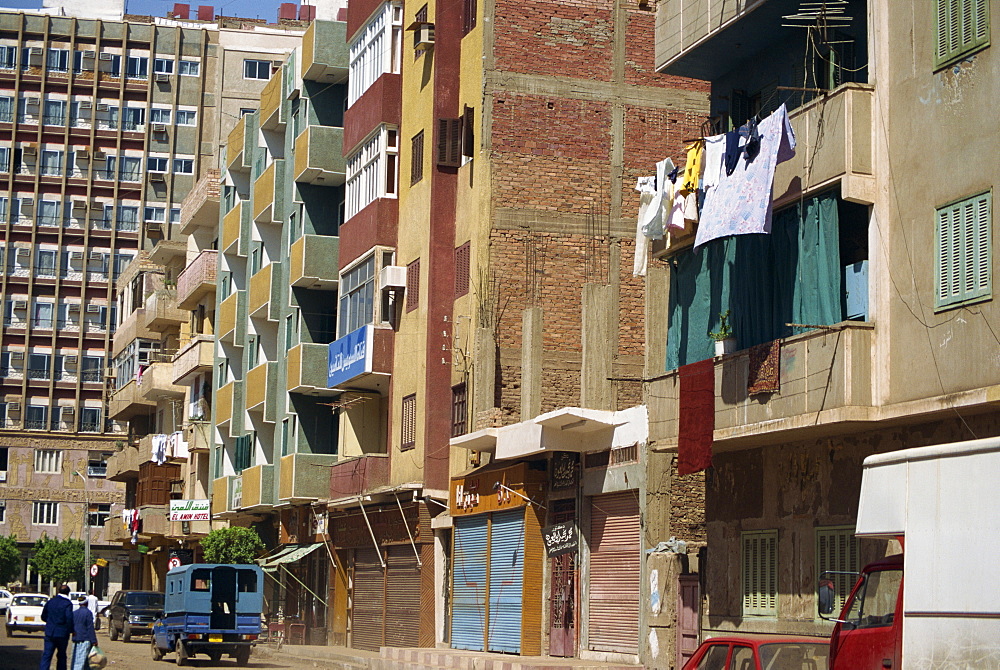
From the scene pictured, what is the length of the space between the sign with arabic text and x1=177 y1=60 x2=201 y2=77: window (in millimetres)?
77839

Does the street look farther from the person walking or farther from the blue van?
the person walking

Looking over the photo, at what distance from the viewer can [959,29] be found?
1933cm

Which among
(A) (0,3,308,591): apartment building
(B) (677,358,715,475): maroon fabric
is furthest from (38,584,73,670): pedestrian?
(A) (0,3,308,591): apartment building

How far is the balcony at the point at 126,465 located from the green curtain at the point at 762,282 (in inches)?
1967

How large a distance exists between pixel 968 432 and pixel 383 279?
22241 mm

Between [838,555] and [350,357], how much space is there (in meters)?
21.6

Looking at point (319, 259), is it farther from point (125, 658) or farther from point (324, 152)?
point (125, 658)

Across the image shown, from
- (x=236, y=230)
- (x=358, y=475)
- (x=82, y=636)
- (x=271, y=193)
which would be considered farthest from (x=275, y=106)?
(x=82, y=636)

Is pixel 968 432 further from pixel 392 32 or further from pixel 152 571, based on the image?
pixel 152 571

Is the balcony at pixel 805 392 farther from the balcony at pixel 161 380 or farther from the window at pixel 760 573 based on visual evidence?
the balcony at pixel 161 380

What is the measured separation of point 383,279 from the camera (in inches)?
1545

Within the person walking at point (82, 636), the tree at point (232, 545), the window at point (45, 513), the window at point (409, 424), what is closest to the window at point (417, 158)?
the window at point (409, 424)

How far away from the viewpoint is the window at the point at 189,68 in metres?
103

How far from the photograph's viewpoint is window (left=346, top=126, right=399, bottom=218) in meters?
40.6
